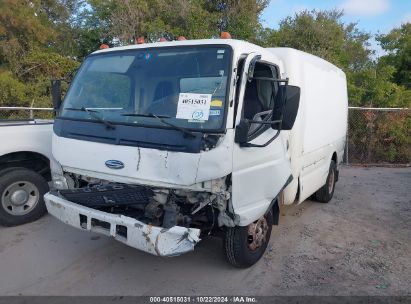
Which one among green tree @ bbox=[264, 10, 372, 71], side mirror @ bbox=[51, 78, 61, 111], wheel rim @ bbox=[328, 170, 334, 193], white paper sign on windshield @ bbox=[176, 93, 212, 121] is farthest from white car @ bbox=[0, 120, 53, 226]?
green tree @ bbox=[264, 10, 372, 71]

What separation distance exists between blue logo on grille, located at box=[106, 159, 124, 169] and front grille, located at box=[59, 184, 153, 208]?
0.19 meters

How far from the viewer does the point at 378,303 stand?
12.6 ft

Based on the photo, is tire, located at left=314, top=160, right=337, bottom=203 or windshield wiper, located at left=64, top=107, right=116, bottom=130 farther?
tire, located at left=314, top=160, right=337, bottom=203

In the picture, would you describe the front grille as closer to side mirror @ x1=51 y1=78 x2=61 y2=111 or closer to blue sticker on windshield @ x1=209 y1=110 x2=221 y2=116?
blue sticker on windshield @ x1=209 y1=110 x2=221 y2=116

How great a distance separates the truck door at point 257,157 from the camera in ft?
12.5

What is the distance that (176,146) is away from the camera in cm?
362

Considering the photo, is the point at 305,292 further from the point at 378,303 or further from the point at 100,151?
the point at 100,151

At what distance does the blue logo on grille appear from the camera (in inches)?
151

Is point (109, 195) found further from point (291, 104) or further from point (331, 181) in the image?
point (331, 181)

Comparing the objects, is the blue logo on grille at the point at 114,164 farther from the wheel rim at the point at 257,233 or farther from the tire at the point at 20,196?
the tire at the point at 20,196

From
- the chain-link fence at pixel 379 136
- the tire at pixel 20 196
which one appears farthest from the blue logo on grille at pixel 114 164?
the chain-link fence at pixel 379 136

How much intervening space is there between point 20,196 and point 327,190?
4.91 meters

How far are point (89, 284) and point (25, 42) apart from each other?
777 inches

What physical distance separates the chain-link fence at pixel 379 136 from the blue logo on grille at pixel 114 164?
368 inches
